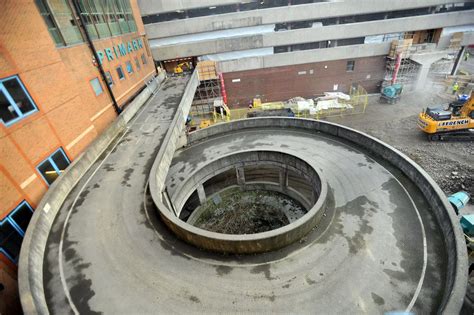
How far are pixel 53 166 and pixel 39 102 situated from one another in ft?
11.4

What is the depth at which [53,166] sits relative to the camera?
12.8 meters

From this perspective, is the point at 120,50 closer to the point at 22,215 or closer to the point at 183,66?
the point at 183,66

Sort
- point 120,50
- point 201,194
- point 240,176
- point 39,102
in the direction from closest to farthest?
point 39,102 → point 201,194 → point 240,176 → point 120,50

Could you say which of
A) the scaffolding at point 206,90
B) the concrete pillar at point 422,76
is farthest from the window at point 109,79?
the concrete pillar at point 422,76

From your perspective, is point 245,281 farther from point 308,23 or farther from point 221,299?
point 308,23

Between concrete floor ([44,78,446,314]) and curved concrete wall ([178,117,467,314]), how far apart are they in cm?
53

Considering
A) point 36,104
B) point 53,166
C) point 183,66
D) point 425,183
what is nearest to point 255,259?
point 425,183

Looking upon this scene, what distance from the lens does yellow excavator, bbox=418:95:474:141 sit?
23781 millimetres

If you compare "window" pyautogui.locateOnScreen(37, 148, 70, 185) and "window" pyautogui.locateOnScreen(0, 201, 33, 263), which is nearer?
"window" pyautogui.locateOnScreen(0, 201, 33, 263)

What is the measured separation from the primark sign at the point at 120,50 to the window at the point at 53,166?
10.5 meters

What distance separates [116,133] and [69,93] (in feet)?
15.3

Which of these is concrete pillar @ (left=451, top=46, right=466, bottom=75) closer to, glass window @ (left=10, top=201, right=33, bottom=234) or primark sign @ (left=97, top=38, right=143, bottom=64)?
primark sign @ (left=97, top=38, right=143, bottom=64)

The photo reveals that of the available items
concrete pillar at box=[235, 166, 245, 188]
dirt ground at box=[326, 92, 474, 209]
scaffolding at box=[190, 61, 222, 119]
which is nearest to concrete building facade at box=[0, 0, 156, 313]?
concrete pillar at box=[235, 166, 245, 188]

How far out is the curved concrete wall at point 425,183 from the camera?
826 cm
